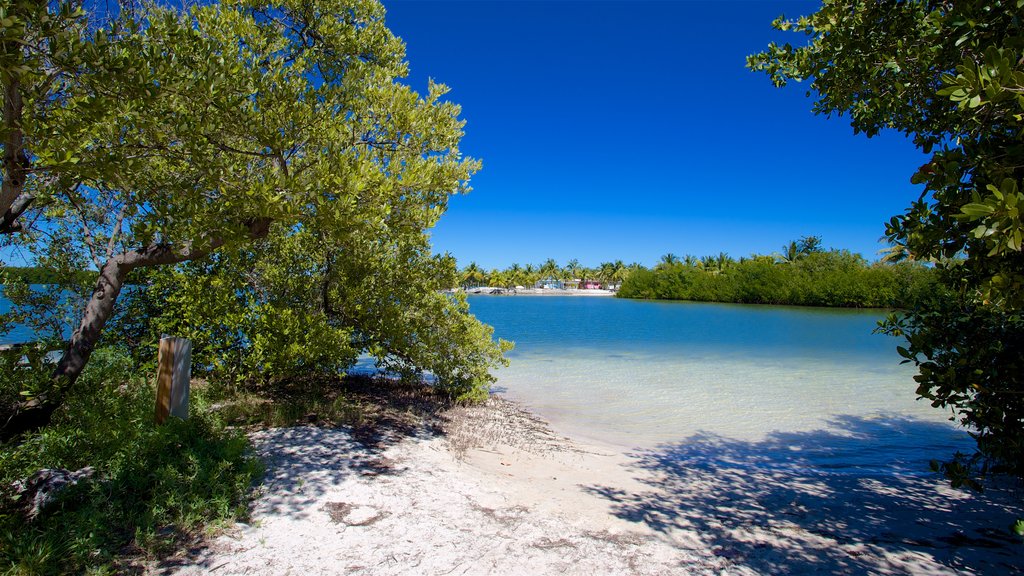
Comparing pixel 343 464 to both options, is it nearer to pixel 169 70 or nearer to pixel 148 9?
pixel 169 70

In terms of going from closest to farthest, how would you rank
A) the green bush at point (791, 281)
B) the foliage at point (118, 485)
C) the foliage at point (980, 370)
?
1. the foliage at point (118, 485)
2. the foliage at point (980, 370)
3. the green bush at point (791, 281)

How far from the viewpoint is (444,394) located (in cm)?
1091

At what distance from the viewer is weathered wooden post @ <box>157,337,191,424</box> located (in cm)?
565

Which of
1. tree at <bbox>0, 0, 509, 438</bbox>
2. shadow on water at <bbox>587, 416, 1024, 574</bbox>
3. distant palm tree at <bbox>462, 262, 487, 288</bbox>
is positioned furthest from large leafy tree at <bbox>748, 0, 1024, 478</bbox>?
distant palm tree at <bbox>462, 262, 487, 288</bbox>

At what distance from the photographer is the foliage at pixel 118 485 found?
347cm

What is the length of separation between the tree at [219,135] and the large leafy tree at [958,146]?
4370 mm

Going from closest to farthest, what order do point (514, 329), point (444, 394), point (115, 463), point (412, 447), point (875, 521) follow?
point (115, 463) → point (875, 521) → point (412, 447) → point (444, 394) → point (514, 329)

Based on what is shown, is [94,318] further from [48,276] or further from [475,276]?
[475,276]

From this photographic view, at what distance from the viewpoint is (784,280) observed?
84.0 metres

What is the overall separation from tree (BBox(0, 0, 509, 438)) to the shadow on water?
15.0ft

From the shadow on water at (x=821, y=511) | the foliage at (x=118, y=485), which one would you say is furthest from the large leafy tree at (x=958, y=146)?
the foliage at (x=118, y=485)

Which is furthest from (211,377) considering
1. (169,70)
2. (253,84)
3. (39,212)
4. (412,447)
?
(169,70)

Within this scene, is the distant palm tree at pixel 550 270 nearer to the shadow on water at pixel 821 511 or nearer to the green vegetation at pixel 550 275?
the green vegetation at pixel 550 275

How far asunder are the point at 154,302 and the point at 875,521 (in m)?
11.3
